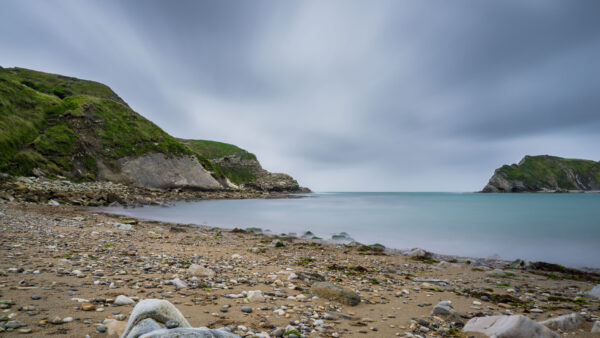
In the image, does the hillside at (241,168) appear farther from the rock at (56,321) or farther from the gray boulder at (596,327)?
the gray boulder at (596,327)

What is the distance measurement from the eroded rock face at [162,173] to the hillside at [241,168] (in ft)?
141

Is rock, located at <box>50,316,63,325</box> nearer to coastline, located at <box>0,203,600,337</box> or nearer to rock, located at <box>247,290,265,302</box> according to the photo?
coastline, located at <box>0,203,600,337</box>

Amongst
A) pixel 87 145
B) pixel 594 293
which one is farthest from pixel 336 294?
pixel 87 145

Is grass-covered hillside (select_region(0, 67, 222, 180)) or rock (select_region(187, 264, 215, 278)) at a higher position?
grass-covered hillside (select_region(0, 67, 222, 180))

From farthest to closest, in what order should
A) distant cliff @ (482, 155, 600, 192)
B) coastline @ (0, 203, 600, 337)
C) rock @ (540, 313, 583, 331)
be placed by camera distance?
distant cliff @ (482, 155, 600, 192) → rock @ (540, 313, 583, 331) → coastline @ (0, 203, 600, 337)

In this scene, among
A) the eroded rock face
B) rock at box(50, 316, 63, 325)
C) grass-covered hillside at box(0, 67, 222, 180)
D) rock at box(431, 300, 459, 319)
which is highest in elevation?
grass-covered hillside at box(0, 67, 222, 180)

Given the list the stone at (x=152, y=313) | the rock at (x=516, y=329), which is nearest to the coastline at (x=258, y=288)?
the rock at (x=516, y=329)

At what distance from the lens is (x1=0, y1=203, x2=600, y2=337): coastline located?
12.8 feet

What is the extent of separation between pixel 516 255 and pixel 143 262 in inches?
663

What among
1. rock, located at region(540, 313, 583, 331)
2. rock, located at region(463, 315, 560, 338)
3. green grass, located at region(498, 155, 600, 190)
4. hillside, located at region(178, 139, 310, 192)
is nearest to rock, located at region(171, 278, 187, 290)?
rock, located at region(463, 315, 560, 338)

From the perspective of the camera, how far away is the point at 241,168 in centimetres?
13350

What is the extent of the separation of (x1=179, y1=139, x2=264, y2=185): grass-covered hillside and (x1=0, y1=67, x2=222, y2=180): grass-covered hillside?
47.1 meters

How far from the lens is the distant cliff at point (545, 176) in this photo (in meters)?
152

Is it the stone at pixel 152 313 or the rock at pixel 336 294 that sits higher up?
the stone at pixel 152 313
